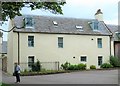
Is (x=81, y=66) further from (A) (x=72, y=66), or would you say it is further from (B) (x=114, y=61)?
(B) (x=114, y=61)

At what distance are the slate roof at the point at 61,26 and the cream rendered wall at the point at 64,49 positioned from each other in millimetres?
564

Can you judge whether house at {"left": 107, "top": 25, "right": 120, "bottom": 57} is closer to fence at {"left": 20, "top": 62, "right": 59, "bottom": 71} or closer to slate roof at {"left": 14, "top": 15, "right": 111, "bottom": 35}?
slate roof at {"left": 14, "top": 15, "right": 111, "bottom": 35}

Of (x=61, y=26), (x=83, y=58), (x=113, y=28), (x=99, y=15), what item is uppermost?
(x=99, y=15)

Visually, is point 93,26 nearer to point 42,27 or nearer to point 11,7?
point 42,27

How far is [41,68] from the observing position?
144 feet

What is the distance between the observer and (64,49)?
4669cm

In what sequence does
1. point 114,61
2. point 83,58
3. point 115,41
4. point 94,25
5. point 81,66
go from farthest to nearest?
point 115,41, point 94,25, point 114,61, point 83,58, point 81,66

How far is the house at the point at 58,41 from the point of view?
44344 millimetres

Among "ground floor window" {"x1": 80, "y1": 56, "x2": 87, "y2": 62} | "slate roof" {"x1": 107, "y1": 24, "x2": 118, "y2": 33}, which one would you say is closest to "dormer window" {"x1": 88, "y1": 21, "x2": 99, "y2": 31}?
"slate roof" {"x1": 107, "y1": 24, "x2": 118, "y2": 33}

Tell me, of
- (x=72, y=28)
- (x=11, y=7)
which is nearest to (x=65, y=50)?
(x=72, y=28)

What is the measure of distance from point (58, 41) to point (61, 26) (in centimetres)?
259

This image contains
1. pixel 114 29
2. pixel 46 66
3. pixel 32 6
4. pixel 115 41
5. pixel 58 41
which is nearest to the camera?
pixel 32 6

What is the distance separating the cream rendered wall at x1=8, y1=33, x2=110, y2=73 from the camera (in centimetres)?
4438

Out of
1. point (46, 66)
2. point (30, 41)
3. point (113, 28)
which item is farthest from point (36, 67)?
point (113, 28)
